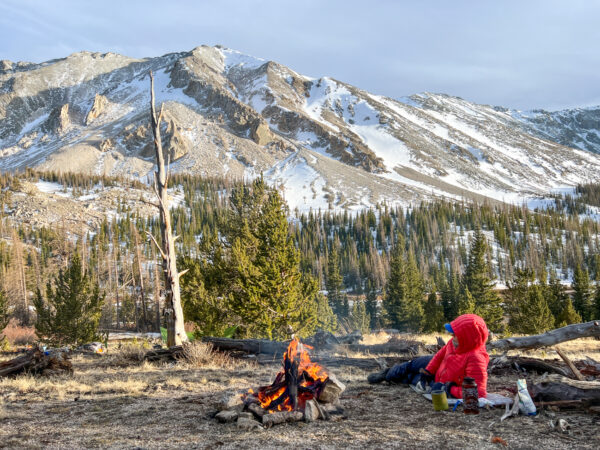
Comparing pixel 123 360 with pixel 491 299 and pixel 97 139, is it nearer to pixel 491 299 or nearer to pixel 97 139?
pixel 491 299

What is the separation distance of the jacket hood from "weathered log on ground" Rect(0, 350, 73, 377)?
8.83 metres

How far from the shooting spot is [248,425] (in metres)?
5.34

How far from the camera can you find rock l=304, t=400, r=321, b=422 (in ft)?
18.3

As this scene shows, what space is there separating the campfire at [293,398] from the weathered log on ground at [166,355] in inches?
199

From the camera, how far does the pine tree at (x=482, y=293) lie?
132ft

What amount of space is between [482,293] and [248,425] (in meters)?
43.1

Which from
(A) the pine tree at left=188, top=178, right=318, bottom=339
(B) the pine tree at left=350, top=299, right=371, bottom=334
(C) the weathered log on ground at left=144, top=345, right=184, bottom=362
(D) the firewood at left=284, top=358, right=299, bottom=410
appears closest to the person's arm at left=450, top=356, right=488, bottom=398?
(D) the firewood at left=284, top=358, right=299, bottom=410

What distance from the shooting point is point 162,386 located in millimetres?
7855

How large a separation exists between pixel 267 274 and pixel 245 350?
32.2 feet

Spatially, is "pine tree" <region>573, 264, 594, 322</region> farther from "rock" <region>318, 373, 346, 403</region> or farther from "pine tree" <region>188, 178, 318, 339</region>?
"rock" <region>318, 373, 346, 403</region>

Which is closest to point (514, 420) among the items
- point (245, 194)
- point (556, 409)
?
point (556, 409)

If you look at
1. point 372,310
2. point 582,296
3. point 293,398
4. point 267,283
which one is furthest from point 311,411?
point 372,310

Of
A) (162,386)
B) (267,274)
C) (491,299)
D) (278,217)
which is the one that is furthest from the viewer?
(491,299)

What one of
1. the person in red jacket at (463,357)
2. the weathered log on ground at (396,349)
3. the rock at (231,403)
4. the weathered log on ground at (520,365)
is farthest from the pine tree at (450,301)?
the rock at (231,403)
